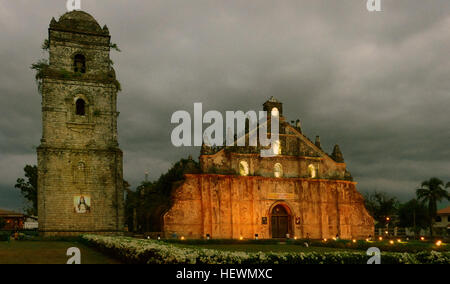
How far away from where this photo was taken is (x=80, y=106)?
113ft

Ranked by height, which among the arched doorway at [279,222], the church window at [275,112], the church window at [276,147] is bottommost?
the arched doorway at [279,222]

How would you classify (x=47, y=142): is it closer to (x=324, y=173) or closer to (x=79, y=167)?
(x=79, y=167)

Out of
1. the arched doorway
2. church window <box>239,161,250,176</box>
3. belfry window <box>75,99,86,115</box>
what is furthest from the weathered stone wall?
belfry window <box>75,99,86,115</box>

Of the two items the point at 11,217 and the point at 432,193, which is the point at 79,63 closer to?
the point at 11,217

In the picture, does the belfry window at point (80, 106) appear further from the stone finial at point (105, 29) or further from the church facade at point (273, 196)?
the church facade at point (273, 196)

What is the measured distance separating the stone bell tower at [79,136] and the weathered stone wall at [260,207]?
6.29 m

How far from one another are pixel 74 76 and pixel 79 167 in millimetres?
7089

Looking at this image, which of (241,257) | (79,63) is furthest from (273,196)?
(241,257)

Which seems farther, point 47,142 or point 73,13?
point 73,13

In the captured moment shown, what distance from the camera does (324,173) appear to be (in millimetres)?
43781

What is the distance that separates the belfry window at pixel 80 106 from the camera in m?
34.3

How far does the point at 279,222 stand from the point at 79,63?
73.4ft

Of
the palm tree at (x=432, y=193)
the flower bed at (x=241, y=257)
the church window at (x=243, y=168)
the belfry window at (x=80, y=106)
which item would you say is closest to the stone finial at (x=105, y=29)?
the belfry window at (x=80, y=106)
